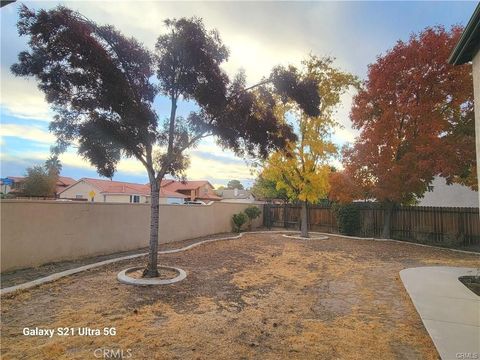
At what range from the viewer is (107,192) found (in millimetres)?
43375

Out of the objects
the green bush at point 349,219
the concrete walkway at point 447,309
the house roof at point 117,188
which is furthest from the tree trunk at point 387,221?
the house roof at point 117,188

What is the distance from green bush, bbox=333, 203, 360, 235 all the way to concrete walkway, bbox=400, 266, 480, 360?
32.9ft

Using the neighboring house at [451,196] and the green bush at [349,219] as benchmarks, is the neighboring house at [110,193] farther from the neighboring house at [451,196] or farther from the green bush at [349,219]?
the neighboring house at [451,196]

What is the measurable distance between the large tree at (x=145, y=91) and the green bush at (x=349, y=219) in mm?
11203

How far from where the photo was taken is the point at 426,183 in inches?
565

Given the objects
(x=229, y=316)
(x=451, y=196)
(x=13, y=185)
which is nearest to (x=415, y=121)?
(x=451, y=196)

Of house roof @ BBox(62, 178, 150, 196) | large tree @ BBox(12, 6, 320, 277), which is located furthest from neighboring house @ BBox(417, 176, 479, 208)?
house roof @ BBox(62, 178, 150, 196)

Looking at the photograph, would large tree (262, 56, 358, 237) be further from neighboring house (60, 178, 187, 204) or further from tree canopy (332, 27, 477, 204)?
neighboring house (60, 178, 187, 204)

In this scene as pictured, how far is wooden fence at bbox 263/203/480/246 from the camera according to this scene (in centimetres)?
1448

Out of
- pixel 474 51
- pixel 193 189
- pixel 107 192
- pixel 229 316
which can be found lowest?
pixel 229 316

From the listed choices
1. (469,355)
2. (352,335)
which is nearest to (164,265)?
(352,335)

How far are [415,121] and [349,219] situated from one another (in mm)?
6717

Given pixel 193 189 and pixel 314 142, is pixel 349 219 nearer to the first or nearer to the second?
pixel 314 142

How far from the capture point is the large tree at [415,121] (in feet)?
41.8
